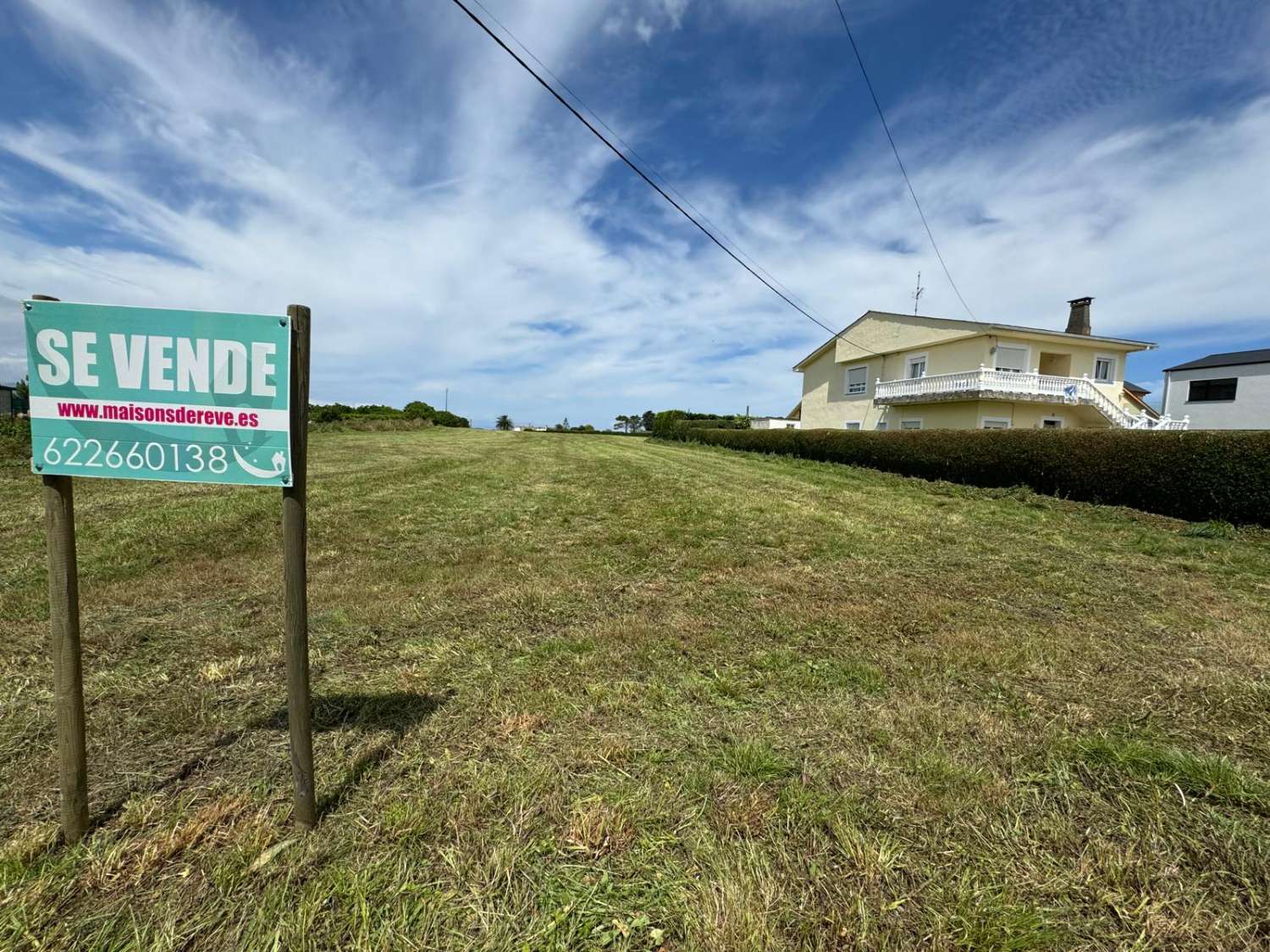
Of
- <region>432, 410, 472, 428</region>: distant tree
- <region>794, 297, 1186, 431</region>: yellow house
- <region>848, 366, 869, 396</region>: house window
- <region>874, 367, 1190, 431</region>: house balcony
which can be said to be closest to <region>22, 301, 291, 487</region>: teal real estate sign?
<region>794, 297, 1186, 431</region>: yellow house

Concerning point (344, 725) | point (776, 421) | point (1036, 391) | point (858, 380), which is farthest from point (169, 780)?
point (776, 421)

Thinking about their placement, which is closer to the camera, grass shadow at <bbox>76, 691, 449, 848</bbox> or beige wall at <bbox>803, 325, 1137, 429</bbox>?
grass shadow at <bbox>76, 691, 449, 848</bbox>

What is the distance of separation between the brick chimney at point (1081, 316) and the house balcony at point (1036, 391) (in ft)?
17.3

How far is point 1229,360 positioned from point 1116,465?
26.5 m

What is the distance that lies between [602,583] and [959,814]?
315 centimetres

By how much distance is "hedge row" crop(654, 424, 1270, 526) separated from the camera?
27.4 feet

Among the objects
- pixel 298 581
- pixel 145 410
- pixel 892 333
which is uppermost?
pixel 892 333

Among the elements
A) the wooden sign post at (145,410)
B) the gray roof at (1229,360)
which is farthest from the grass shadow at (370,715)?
the gray roof at (1229,360)

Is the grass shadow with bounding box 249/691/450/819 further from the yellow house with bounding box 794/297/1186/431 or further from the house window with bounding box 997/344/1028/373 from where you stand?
the house window with bounding box 997/344/1028/373

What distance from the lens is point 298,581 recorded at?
181 cm

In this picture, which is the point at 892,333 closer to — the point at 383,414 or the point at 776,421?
the point at 776,421

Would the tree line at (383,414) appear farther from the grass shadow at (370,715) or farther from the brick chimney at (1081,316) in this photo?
the brick chimney at (1081,316)

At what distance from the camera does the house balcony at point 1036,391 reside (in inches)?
784

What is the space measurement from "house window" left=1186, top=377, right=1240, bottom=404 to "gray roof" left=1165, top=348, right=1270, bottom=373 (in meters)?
0.71
